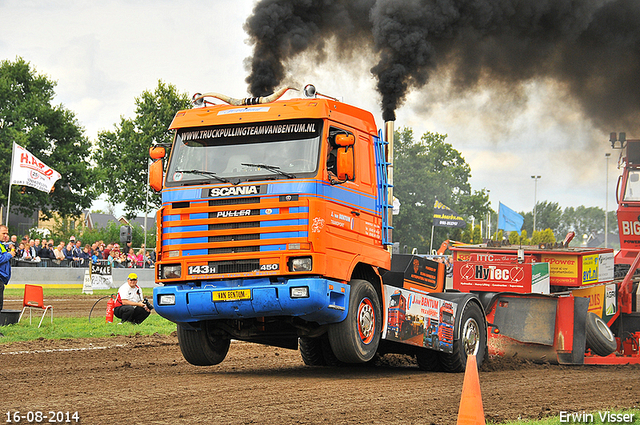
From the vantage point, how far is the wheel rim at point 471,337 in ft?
36.1

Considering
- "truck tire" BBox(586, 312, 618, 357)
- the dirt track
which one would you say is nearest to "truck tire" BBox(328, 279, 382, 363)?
the dirt track

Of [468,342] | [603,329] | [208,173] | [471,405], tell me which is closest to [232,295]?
[208,173]

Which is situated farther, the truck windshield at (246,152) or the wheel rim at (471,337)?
the wheel rim at (471,337)

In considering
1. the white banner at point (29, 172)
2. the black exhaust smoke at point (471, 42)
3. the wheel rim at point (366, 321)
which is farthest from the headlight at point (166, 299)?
the white banner at point (29, 172)

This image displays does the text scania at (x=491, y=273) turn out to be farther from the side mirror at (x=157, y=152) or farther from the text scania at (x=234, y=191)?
the side mirror at (x=157, y=152)

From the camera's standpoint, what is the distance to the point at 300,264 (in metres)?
8.61

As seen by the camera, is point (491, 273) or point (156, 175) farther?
point (491, 273)

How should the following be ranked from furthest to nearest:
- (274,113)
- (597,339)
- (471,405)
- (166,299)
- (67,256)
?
1. (67,256)
2. (597,339)
3. (274,113)
4. (166,299)
5. (471,405)

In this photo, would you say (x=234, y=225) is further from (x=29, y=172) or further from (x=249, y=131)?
(x=29, y=172)

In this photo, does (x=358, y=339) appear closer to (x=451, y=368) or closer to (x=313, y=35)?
(x=451, y=368)

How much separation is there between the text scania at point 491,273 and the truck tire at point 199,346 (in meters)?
4.67

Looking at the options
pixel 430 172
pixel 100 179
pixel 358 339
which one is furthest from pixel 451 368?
pixel 430 172

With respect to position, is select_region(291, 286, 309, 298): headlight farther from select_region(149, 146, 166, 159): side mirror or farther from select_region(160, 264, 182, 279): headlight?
select_region(149, 146, 166, 159): side mirror

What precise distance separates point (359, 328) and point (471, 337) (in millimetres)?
2683
